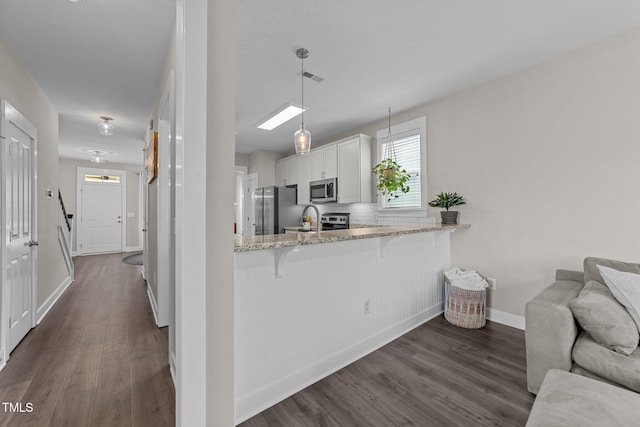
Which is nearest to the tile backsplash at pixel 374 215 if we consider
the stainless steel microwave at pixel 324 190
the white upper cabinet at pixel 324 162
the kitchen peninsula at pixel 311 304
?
the stainless steel microwave at pixel 324 190

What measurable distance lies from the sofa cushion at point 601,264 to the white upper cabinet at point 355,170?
2501 mm

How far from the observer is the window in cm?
349

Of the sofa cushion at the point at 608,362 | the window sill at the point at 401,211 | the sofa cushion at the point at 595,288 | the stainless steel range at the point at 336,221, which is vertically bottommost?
the sofa cushion at the point at 608,362

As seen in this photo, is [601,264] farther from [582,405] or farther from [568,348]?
[582,405]

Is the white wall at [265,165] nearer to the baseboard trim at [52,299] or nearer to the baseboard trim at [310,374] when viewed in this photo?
the baseboard trim at [52,299]

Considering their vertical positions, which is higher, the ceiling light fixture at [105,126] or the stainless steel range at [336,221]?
the ceiling light fixture at [105,126]

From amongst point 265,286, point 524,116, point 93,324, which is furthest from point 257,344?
point 524,116

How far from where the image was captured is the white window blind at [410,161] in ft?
11.7

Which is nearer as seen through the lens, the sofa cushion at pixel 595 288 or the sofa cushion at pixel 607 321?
the sofa cushion at pixel 607 321

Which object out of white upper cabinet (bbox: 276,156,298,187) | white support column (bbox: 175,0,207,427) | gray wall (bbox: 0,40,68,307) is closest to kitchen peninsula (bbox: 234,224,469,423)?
white support column (bbox: 175,0,207,427)

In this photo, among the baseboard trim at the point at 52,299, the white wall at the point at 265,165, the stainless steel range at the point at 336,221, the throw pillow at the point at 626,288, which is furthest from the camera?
the white wall at the point at 265,165

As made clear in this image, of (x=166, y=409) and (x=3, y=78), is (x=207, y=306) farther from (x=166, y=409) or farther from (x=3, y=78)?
(x=3, y=78)

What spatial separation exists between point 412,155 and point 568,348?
255cm

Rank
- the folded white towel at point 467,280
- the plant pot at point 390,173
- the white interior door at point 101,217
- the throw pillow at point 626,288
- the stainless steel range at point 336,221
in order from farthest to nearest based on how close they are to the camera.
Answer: the white interior door at point 101,217 → the stainless steel range at point 336,221 → the plant pot at point 390,173 → the folded white towel at point 467,280 → the throw pillow at point 626,288
